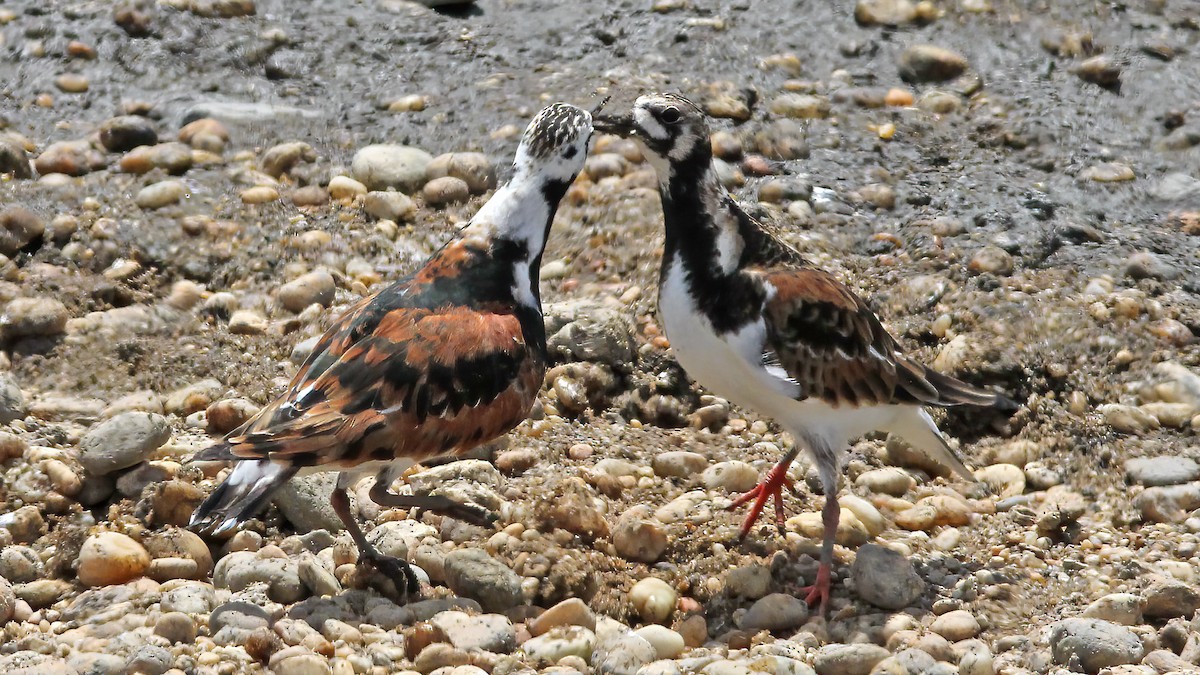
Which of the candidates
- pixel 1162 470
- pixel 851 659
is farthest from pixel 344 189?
pixel 1162 470

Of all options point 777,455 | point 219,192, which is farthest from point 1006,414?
point 219,192

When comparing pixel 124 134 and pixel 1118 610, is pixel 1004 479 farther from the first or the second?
pixel 124 134

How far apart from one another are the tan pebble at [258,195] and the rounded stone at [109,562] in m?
3.41

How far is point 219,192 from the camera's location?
882 centimetres

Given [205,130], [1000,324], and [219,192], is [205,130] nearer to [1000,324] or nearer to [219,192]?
[219,192]

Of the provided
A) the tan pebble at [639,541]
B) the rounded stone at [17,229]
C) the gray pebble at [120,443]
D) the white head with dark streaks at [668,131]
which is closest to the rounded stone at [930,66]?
the white head with dark streaks at [668,131]

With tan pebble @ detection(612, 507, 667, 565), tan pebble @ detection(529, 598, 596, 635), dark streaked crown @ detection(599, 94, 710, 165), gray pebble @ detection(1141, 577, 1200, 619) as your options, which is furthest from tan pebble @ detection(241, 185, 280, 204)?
gray pebble @ detection(1141, 577, 1200, 619)

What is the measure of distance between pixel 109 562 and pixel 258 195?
3.58m

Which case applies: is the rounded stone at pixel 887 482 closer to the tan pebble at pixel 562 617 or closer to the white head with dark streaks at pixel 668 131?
the white head with dark streaks at pixel 668 131

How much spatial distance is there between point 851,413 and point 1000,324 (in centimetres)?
186

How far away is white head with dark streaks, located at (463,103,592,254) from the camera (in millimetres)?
6379

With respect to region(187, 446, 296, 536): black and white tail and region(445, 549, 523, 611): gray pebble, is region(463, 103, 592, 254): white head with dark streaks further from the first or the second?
region(187, 446, 296, 536): black and white tail

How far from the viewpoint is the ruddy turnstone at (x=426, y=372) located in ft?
17.6

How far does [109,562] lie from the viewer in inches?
223
